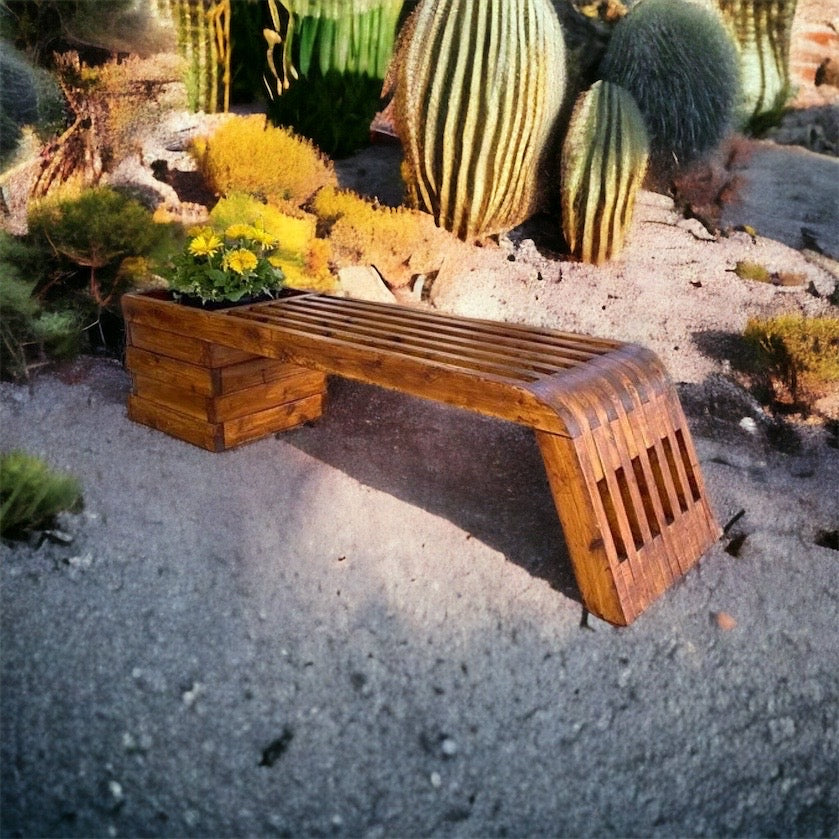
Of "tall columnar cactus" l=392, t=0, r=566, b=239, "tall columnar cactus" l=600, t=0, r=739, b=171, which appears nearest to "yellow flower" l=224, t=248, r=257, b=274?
"tall columnar cactus" l=392, t=0, r=566, b=239

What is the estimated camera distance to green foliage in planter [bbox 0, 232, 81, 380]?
350cm

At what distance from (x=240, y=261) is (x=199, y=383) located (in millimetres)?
552

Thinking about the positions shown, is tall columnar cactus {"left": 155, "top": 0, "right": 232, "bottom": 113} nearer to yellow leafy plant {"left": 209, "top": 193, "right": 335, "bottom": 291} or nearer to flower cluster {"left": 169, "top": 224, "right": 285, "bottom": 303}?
yellow leafy plant {"left": 209, "top": 193, "right": 335, "bottom": 291}

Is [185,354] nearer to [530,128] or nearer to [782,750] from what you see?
[782,750]

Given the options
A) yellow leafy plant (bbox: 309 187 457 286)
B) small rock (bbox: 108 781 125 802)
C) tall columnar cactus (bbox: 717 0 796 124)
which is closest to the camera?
small rock (bbox: 108 781 125 802)

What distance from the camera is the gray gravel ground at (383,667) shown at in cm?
179

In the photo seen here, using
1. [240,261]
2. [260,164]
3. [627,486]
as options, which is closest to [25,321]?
[240,261]

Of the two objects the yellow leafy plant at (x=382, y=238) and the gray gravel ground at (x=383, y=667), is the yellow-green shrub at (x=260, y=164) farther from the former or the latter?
the gray gravel ground at (x=383, y=667)

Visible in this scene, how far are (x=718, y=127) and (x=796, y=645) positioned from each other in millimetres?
4855

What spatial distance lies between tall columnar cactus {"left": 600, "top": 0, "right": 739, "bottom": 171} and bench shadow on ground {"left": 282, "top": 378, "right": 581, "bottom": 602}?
136 inches

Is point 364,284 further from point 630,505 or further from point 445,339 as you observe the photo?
point 630,505

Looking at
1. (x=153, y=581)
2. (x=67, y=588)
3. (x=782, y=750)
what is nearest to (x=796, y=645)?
(x=782, y=750)

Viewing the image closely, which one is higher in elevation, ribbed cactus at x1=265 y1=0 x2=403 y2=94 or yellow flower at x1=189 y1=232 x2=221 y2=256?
ribbed cactus at x1=265 y1=0 x2=403 y2=94

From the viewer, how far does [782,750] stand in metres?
2.00
